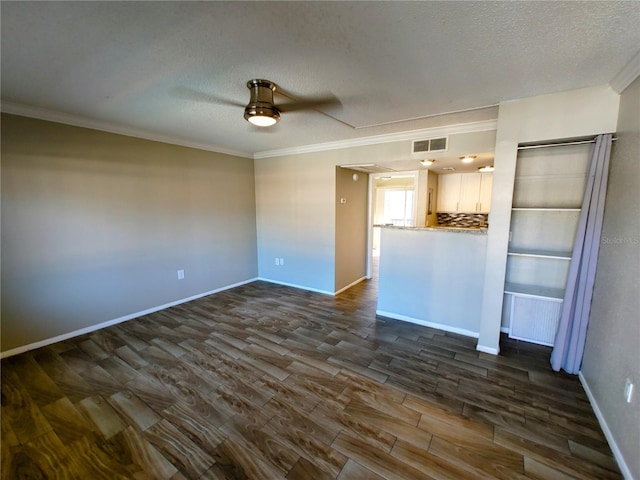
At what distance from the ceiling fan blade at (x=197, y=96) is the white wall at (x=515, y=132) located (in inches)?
95.2

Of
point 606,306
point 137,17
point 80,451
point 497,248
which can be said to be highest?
point 137,17

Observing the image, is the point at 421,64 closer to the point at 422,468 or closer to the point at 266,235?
the point at 422,468

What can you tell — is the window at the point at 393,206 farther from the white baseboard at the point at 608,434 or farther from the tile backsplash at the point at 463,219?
the white baseboard at the point at 608,434

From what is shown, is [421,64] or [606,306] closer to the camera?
[421,64]

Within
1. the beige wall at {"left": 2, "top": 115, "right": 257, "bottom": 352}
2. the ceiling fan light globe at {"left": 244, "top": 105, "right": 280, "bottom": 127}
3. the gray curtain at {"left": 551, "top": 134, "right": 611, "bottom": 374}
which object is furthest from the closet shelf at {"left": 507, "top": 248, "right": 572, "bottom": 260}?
the beige wall at {"left": 2, "top": 115, "right": 257, "bottom": 352}

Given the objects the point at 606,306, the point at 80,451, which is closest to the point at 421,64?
the point at 606,306

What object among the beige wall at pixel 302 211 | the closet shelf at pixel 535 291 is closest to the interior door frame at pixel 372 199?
the beige wall at pixel 302 211

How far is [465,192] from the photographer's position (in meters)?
5.48

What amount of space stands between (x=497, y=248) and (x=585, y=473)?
5.26ft

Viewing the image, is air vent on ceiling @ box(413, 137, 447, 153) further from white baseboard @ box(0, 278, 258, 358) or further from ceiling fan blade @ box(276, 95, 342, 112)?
white baseboard @ box(0, 278, 258, 358)

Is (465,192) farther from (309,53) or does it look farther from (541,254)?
(309,53)

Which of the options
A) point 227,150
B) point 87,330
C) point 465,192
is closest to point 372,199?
point 465,192

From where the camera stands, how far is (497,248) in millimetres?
Result: 2502

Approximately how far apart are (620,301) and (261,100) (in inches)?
111
